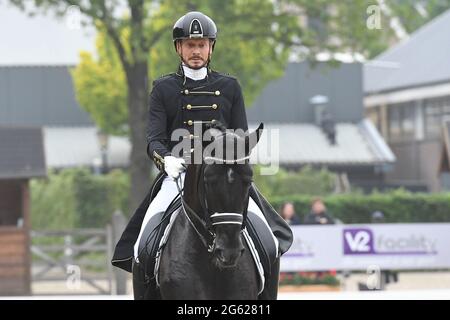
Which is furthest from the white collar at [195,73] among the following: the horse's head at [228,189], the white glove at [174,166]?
the horse's head at [228,189]

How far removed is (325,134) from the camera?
5494 centimetres

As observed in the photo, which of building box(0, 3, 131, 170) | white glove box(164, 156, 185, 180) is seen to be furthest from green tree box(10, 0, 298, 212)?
white glove box(164, 156, 185, 180)

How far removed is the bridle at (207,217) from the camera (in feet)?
27.7

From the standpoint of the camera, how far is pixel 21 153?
90.2 feet

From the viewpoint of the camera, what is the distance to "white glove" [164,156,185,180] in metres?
9.24

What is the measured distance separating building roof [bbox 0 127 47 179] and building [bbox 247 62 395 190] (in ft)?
78.7

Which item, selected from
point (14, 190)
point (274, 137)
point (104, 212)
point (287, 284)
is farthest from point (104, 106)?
point (274, 137)

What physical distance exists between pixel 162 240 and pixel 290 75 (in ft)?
151

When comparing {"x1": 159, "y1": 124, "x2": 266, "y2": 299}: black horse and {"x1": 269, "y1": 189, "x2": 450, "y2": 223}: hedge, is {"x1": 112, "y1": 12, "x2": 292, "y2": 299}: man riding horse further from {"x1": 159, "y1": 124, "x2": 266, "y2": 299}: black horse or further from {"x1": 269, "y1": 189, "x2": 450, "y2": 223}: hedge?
{"x1": 269, "y1": 189, "x2": 450, "y2": 223}: hedge

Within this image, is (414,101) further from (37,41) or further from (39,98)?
(37,41)

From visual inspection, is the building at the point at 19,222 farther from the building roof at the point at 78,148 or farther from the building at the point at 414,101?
the building at the point at 414,101

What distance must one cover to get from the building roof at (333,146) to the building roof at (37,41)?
887 centimetres

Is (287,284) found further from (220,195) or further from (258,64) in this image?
(220,195)

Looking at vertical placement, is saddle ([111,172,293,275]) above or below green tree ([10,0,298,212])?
below
